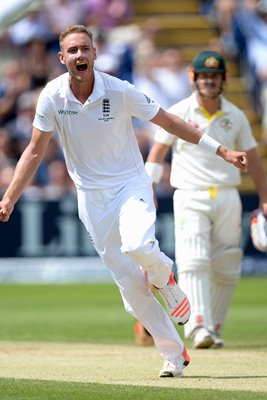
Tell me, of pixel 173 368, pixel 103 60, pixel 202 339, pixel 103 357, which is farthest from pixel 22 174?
pixel 103 60

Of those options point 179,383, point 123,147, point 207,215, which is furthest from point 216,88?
point 179,383

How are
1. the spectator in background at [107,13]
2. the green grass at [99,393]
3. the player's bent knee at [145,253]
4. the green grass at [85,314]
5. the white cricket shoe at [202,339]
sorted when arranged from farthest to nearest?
the spectator in background at [107,13], the green grass at [85,314], the white cricket shoe at [202,339], the player's bent knee at [145,253], the green grass at [99,393]

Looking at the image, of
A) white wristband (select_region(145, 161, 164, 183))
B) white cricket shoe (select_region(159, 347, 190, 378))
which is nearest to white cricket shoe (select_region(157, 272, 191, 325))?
white cricket shoe (select_region(159, 347, 190, 378))

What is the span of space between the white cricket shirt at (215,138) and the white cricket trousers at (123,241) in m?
2.26

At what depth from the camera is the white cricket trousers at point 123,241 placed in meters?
7.32

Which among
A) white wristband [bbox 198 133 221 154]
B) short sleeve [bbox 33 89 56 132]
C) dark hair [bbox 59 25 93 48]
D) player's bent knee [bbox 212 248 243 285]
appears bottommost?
player's bent knee [bbox 212 248 243 285]

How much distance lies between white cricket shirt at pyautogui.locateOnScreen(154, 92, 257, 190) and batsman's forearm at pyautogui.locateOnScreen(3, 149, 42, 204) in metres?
2.33

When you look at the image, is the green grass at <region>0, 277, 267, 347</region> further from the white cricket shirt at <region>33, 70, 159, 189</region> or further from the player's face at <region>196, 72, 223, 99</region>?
the white cricket shirt at <region>33, 70, 159, 189</region>

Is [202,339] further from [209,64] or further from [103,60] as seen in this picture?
[103,60]

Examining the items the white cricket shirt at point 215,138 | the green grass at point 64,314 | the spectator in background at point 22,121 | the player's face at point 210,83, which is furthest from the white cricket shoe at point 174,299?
the spectator in background at point 22,121

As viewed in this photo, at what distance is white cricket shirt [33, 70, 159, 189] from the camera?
24.8 feet

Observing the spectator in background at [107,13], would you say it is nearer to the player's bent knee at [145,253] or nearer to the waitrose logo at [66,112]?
the waitrose logo at [66,112]

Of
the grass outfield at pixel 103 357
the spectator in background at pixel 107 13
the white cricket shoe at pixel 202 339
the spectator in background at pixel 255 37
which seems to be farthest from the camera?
the spectator in background at pixel 255 37

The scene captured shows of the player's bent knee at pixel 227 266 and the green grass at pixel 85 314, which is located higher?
the player's bent knee at pixel 227 266
